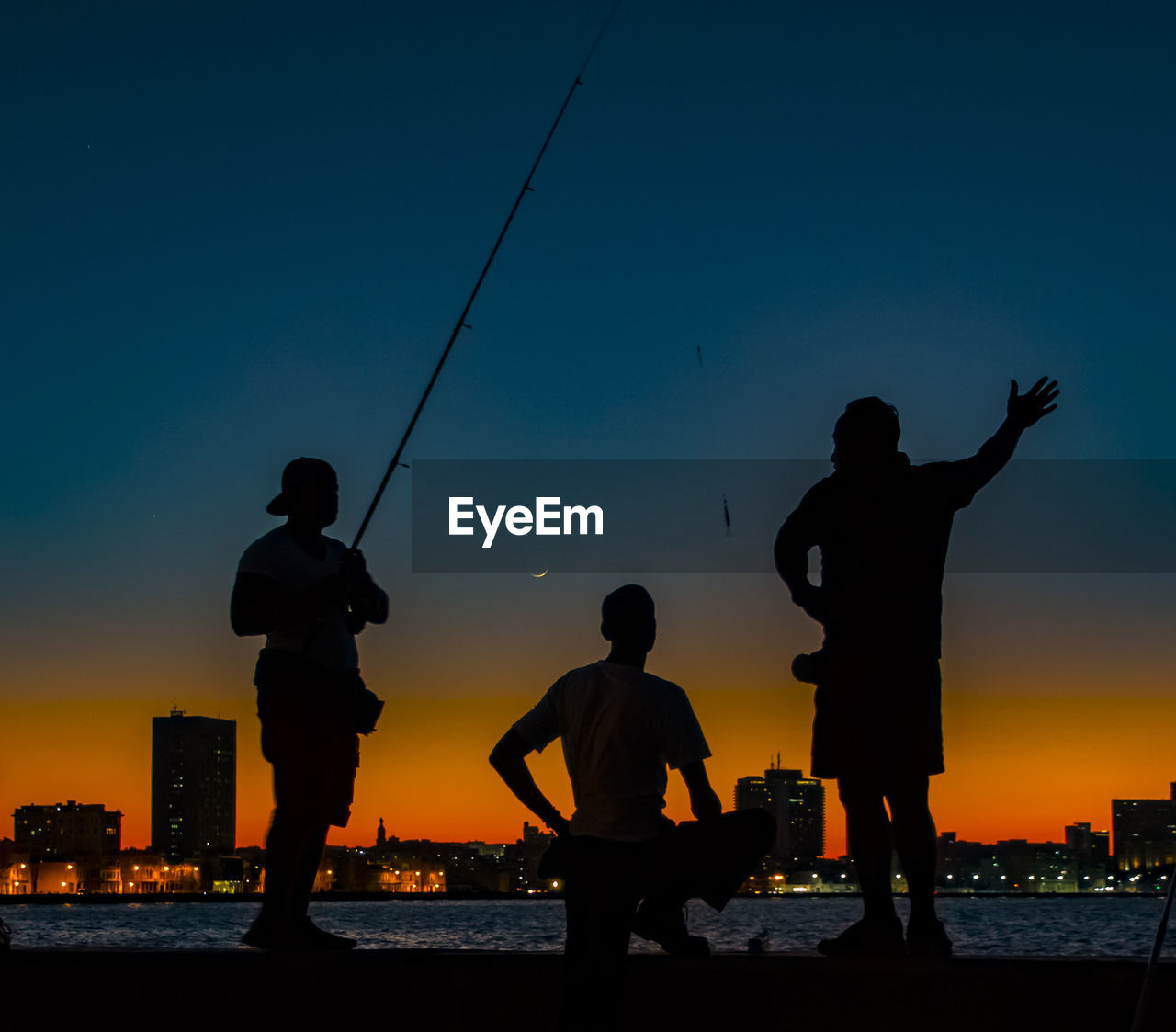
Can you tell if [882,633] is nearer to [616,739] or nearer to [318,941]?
[616,739]

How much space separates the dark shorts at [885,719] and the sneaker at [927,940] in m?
0.37

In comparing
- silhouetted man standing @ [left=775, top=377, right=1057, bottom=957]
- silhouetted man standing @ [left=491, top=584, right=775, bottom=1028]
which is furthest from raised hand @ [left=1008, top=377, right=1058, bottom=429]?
silhouetted man standing @ [left=491, top=584, right=775, bottom=1028]

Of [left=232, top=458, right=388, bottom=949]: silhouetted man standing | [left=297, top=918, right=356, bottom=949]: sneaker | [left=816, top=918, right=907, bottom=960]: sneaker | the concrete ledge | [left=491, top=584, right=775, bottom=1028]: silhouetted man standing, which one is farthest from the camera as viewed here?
[left=232, top=458, right=388, bottom=949]: silhouetted man standing

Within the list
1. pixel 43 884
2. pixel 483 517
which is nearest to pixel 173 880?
pixel 43 884

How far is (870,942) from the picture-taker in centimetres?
316

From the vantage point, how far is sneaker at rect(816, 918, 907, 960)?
3.12 metres

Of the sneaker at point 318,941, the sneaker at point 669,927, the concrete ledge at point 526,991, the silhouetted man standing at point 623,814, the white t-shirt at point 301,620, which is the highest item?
the white t-shirt at point 301,620

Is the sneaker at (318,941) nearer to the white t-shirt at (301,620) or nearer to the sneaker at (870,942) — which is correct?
the white t-shirt at (301,620)

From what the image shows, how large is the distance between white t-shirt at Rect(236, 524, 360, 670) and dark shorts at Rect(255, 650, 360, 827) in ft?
0.17

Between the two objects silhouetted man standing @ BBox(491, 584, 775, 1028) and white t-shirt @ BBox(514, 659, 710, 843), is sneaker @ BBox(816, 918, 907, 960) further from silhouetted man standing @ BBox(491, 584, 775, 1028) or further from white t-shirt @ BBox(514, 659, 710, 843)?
white t-shirt @ BBox(514, 659, 710, 843)

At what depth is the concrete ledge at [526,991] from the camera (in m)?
2.82

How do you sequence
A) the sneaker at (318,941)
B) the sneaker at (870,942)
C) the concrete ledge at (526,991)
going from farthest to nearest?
1. the sneaker at (318,941)
2. the sneaker at (870,942)
3. the concrete ledge at (526,991)

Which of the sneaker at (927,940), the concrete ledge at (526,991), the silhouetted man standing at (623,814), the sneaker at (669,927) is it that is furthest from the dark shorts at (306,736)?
the sneaker at (927,940)

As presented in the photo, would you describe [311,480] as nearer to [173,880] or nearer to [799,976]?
[799,976]
